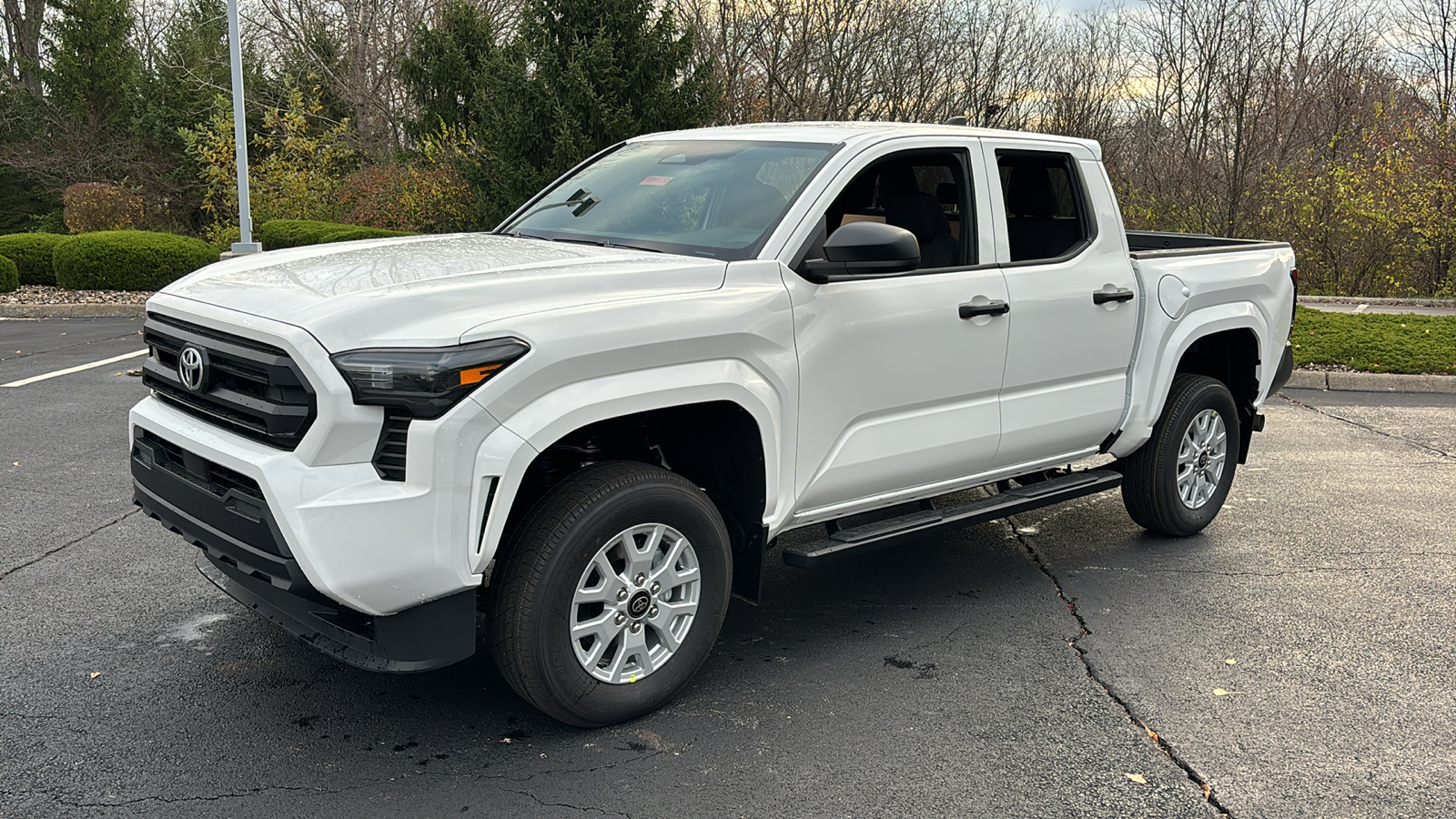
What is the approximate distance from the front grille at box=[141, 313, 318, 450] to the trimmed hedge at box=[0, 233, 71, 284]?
15.3 metres

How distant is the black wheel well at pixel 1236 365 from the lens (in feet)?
20.5

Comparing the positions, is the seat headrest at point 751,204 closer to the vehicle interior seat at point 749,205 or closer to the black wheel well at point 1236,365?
the vehicle interior seat at point 749,205

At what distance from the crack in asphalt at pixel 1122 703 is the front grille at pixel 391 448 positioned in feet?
8.23

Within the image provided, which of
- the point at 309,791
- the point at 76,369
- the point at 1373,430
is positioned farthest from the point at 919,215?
the point at 76,369

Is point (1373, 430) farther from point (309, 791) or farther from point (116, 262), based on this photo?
point (116, 262)

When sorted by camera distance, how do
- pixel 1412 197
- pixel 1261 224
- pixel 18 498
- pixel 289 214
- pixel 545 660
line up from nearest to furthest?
1. pixel 545 660
2. pixel 18 498
3. pixel 1412 197
4. pixel 1261 224
5. pixel 289 214

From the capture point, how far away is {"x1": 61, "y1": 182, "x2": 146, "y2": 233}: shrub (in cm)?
2650

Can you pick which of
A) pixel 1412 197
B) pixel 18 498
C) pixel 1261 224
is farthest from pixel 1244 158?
pixel 18 498

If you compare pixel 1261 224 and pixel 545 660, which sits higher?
pixel 1261 224

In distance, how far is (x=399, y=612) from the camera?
3.41 metres

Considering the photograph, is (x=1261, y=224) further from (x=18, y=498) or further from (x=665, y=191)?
(x=18, y=498)

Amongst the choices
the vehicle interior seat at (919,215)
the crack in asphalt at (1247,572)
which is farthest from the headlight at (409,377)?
the crack in asphalt at (1247,572)

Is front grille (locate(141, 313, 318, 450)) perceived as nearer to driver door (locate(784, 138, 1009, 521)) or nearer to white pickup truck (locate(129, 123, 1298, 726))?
white pickup truck (locate(129, 123, 1298, 726))

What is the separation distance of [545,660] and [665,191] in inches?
83.5
